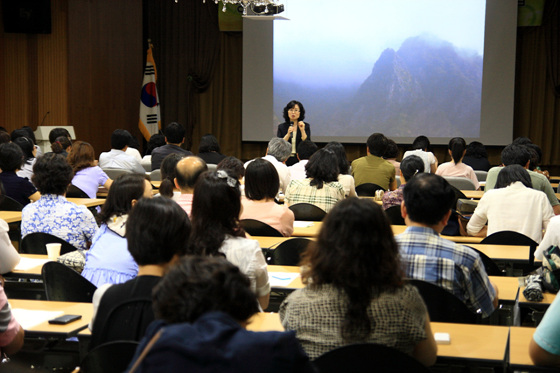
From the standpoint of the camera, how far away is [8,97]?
34.6ft

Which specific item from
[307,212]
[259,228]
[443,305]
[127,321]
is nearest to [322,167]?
[307,212]

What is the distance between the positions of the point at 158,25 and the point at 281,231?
9118mm

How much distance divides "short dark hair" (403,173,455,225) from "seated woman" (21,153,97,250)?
2284 mm

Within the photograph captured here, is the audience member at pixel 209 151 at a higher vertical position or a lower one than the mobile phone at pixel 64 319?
higher

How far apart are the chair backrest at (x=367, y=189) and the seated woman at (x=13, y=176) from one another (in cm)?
309

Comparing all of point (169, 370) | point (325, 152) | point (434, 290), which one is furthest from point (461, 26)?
point (169, 370)

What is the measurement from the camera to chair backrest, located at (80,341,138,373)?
6.34 feet

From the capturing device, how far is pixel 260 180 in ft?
14.3

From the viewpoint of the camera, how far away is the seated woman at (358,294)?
1962 mm

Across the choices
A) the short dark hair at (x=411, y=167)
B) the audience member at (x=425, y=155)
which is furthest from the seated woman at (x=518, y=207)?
the audience member at (x=425, y=155)

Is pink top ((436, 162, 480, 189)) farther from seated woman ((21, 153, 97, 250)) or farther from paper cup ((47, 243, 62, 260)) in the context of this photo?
paper cup ((47, 243, 62, 260))

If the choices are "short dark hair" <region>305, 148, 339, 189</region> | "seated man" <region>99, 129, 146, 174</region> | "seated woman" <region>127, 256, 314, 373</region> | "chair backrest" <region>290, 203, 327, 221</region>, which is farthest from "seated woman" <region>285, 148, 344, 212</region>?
"seated woman" <region>127, 256, 314, 373</region>

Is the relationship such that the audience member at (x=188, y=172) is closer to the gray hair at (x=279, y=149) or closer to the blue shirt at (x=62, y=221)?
the blue shirt at (x=62, y=221)

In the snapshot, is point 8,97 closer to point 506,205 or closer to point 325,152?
point 325,152
